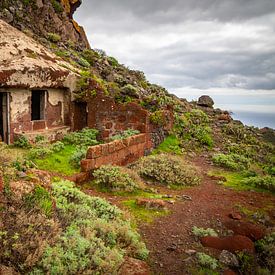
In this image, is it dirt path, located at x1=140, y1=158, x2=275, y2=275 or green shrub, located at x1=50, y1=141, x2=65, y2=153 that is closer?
dirt path, located at x1=140, y1=158, x2=275, y2=275

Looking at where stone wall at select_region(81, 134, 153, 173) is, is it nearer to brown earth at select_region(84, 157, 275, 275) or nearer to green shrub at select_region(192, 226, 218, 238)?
brown earth at select_region(84, 157, 275, 275)

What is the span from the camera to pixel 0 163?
229 inches

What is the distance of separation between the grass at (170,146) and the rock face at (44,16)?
11148 millimetres

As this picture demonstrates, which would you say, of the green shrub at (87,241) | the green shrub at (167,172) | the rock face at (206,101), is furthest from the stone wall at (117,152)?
the rock face at (206,101)

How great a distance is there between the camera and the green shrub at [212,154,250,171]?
13.2 m

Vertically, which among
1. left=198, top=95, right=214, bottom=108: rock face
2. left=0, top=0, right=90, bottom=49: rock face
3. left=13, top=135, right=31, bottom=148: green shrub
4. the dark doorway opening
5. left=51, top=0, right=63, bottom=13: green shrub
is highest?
left=51, top=0, right=63, bottom=13: green shrub

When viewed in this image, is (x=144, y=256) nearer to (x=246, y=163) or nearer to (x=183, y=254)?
(x=183, y=254)

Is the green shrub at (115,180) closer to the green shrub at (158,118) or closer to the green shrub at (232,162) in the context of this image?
the green shrub at (158,118)

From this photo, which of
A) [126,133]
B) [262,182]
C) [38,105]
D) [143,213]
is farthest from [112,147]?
[38,105]

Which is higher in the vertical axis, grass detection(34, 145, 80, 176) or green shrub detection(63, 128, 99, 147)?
green shrub detection(63, 128, 99, 147)

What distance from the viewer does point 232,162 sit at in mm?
13555

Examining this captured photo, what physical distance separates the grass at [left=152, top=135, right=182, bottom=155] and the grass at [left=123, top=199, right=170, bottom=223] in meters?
6.71

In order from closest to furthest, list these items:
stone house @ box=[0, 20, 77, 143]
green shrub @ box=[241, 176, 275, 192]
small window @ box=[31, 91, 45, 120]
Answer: green shrub @ box=[241, 176, 275, 192]
stone house @ box=[0, 20, 77, 143]
small window @ box=[31, 91, 45, 120]

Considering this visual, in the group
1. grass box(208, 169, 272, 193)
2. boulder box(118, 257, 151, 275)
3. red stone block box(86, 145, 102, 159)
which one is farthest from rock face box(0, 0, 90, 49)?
boulder box(118, 257, 151, 275)
